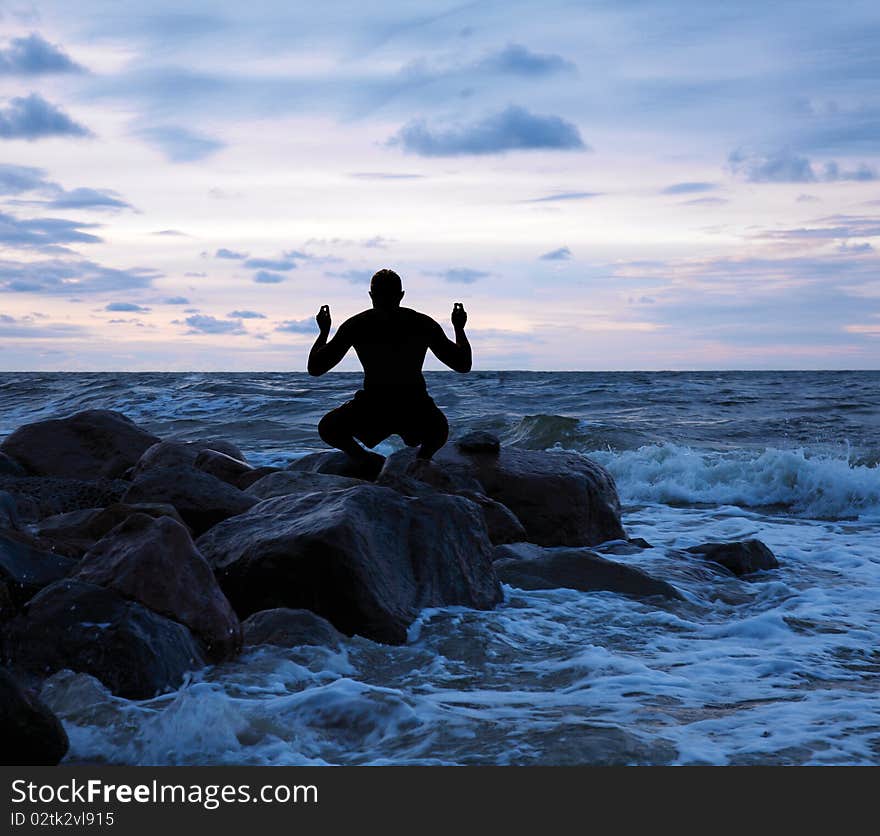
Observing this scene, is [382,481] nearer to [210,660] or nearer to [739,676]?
[210,660]

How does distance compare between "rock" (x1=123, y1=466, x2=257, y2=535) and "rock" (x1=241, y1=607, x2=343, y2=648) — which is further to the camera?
"rock" (x1=123, y1=466, x2=257, y2=535)

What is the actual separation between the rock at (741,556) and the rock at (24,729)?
5465 millimetres

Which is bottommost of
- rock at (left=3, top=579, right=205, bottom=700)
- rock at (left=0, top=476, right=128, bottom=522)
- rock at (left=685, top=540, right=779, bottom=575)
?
rock at (left=685, top=540, right=779, bottom=575)

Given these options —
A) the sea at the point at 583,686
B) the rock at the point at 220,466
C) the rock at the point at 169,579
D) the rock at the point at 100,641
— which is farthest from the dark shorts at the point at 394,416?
the rock at the point at 100,641

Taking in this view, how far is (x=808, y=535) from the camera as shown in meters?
9.83

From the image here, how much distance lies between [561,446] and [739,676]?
12.0 metres

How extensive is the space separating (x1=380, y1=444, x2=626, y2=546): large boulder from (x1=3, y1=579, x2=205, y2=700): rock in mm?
3591

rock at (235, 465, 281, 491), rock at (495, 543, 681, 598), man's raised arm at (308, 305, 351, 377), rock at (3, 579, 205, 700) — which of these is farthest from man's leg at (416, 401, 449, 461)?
rock at (3, 579, 205, 700)

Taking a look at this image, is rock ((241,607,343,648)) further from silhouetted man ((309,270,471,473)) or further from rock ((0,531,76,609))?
silhouetted man ((309,270,471,473))

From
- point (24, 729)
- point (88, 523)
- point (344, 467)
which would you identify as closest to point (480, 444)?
point (344, 467)

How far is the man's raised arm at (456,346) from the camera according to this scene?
6.80 metres

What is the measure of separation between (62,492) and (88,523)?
2.28m

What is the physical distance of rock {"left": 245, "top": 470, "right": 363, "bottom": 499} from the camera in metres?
7.52

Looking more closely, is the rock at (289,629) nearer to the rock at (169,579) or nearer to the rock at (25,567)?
the rock at (169,579)
